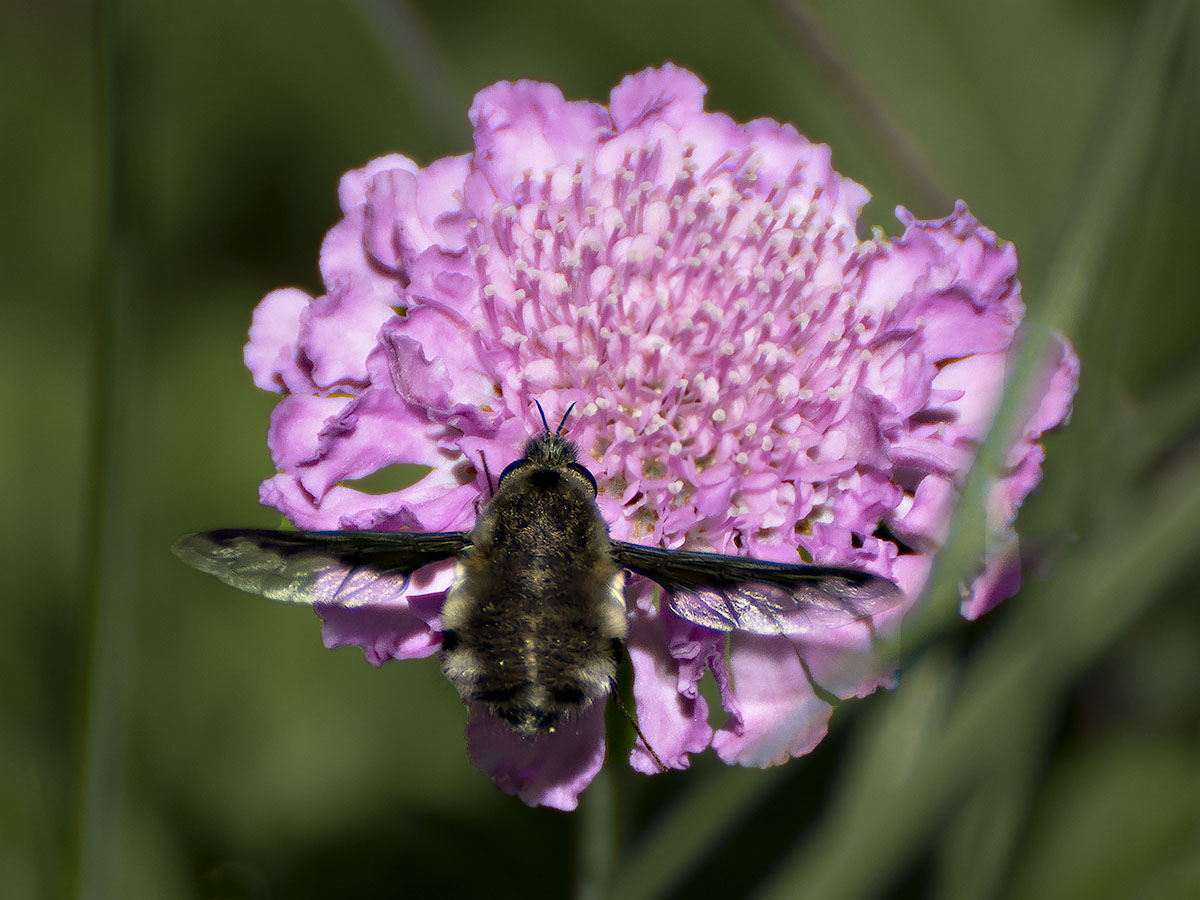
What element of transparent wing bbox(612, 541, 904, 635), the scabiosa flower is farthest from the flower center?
transparent wing bbox(612, 541, 904, 635)

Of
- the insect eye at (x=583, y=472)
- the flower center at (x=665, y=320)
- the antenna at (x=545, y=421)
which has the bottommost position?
the insect eye at (x=583, y=472)

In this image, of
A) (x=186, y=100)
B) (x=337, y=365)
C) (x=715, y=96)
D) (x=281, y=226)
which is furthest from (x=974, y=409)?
(x=186, y=100)

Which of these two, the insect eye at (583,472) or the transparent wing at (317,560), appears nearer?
the transparent wing at (317,560)

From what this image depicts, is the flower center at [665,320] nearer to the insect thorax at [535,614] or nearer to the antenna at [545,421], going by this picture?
the antenna at [545,421]

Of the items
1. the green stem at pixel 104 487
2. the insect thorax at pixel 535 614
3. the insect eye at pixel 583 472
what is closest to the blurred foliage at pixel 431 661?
the green stem at pixel 104 487

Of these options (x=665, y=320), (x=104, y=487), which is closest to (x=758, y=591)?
(x=665, y=320)

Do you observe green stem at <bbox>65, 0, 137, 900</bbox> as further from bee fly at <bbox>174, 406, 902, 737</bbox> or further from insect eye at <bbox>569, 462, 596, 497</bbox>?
insect eye at <bbox>569, 462, 596, 497</bbox>
